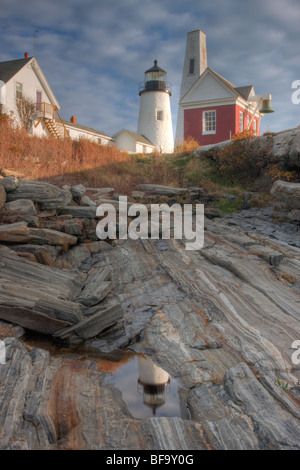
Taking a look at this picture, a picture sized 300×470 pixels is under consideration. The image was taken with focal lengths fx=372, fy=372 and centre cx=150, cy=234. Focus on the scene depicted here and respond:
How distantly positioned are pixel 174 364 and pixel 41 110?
24420 millimetres

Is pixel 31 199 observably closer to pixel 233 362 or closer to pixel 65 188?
pixel 65 188

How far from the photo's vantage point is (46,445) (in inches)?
118

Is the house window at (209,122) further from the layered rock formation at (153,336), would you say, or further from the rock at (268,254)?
the rock at (268,254)

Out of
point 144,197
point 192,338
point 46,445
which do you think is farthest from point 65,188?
point 46,445

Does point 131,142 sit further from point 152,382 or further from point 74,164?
point 152,382

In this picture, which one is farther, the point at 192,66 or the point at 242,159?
the point at 192,66

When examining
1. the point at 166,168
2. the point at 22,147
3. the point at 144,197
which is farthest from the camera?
the point at 166,168

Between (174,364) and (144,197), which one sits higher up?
(144,197)

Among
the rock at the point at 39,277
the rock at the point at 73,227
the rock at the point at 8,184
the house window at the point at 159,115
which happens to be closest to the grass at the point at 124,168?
the rock at the point at 8,184

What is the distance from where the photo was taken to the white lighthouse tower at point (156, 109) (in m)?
35.7

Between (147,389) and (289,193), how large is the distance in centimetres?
806

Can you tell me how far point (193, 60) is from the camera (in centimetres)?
3048

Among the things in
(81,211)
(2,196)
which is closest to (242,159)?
(81,211)

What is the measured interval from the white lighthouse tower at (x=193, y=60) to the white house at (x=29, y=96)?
971 cm
